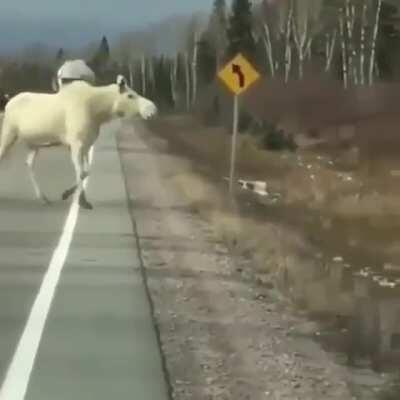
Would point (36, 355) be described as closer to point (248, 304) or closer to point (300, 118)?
point (248, 304)

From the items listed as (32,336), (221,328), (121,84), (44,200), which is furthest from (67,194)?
(32,336)

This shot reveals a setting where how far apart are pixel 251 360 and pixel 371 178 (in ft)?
118

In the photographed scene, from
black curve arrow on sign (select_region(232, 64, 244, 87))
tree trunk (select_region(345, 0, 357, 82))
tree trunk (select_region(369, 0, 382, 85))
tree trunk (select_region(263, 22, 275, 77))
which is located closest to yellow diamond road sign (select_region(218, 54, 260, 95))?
black curve arrow on sign (select_region(232, 64, 244, 87))

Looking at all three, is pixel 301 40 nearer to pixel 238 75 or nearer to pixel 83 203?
pixel 238 75

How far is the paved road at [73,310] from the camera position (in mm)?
9281

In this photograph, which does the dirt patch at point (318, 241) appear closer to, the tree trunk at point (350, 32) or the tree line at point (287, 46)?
the tree line at point (287, 46)

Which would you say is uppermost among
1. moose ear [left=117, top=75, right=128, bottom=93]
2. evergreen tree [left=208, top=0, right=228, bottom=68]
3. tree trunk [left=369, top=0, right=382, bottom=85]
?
moose ear [left=117, top=75, right=128, bottom=93]

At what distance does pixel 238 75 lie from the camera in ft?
92.2

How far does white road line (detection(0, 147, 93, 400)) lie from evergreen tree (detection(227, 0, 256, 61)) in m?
111

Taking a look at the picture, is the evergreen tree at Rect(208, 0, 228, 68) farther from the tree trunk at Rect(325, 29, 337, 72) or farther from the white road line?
the white road line

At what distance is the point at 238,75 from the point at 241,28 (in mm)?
106999

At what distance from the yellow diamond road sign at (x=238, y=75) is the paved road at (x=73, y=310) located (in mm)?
5170

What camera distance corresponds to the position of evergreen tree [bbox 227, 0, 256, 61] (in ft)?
424

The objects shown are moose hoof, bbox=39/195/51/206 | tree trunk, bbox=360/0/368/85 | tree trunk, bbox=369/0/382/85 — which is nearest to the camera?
moose hoof, bbox=39/195/51/206
